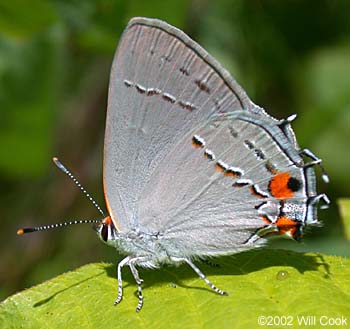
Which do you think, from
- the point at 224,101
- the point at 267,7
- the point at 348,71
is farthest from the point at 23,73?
the point at 348,71

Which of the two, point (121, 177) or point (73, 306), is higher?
point (121, 177)

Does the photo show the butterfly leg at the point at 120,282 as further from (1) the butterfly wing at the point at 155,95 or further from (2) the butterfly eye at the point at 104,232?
(1) the butterfly wing at the point at 155,95

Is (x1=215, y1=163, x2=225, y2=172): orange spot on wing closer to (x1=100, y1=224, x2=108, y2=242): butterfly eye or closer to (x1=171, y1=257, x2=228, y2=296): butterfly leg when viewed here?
(x1=171, y1=257, x2=228, y2=296): butterfly leg

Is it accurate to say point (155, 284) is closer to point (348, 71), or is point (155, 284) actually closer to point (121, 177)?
point (121, 177)

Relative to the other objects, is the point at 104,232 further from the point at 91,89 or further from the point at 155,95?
the point at 91,89

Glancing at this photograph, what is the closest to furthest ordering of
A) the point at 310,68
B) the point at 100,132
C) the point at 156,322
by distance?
the point at 156,322 < the point at 100,132 < the point at 310,68
